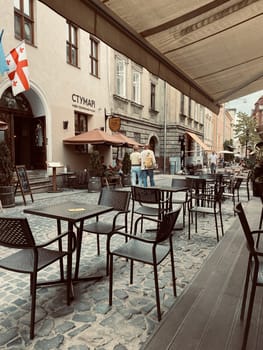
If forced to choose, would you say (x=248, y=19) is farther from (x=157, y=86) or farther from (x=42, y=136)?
(x=157, y=86)

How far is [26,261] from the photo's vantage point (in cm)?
239

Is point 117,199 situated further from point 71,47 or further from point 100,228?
point 71,47

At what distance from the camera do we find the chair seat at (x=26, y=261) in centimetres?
225

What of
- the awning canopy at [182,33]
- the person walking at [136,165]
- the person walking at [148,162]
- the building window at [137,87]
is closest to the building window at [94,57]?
the building window at [137,87]

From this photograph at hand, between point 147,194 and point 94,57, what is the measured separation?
10.8 metres

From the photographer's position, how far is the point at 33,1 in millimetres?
9820

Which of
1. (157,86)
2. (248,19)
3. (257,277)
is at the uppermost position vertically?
(157,86)

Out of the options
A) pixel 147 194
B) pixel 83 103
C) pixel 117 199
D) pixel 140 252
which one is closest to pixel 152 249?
pixel 140 252

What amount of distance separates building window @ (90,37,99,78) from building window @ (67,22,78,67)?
1.11 m

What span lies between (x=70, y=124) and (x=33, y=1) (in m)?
4.43

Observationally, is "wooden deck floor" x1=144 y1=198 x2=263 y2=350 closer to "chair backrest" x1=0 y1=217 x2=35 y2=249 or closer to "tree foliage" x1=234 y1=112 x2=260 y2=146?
"chair backrest" x1=0 y1=217 x2=35 y2=249

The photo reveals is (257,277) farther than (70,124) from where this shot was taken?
No

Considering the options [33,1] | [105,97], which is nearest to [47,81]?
[33,1]

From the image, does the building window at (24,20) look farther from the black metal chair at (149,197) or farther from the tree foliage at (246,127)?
the tree foliage at (246,127)
